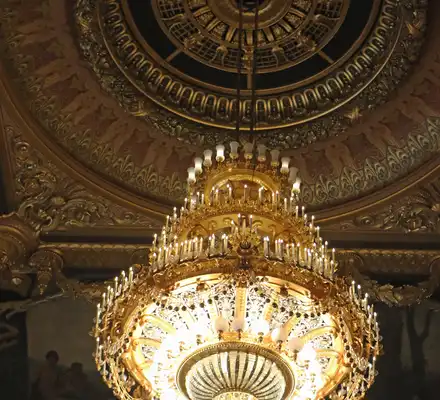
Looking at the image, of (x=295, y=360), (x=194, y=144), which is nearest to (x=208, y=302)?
(x=295, y=360)

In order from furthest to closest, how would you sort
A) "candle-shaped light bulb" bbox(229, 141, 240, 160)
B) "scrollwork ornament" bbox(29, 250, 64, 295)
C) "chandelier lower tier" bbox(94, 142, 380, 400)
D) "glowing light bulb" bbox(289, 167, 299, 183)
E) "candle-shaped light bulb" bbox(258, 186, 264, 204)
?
"scrollwork ornament" bbox(29, 250, 64, 295), "glowing light bulb" bbox(289, 167, 299, 183), "candle-shaped light bulb" bbox(229, 141, 240, 160), "candle-shaped light bulb" bbox(258, 186, 264, 204), "chandelier lower tier" bbox(94, 142, 380, 400)

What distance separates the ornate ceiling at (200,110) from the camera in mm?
10422

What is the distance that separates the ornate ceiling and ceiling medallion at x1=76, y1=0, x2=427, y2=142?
1 centimetres

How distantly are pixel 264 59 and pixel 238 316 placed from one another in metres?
3.47

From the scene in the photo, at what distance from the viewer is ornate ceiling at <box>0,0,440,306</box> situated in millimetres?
10422

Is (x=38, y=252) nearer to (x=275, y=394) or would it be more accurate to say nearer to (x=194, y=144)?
(x=194, y=144)

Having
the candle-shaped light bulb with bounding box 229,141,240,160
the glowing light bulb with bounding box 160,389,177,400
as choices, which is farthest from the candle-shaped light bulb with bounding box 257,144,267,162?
the glowing light bulb with bounding box 160,389,177,400

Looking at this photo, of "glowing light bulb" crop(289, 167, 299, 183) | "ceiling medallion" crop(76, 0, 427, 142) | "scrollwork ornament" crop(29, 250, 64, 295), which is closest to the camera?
"glowing light bulb" crop(289, 167, 299, 183)

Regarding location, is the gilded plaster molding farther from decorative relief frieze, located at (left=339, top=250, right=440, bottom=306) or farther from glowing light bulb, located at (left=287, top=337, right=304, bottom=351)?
glowing light bulb, located at (left=287, top=337, right=304, bottom=351)

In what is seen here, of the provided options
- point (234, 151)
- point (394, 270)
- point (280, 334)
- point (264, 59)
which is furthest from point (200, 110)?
point (280, 334)

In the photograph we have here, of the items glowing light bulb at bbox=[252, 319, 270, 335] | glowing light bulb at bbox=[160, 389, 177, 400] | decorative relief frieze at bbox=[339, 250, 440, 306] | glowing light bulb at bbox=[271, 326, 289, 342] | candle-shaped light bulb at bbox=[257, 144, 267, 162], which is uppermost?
candle-shaped light bulb at bbox=[257, 144, 267, 162]

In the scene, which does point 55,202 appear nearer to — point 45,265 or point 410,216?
point 45,265

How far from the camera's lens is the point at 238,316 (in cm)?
820

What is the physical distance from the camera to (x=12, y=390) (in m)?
11.0
